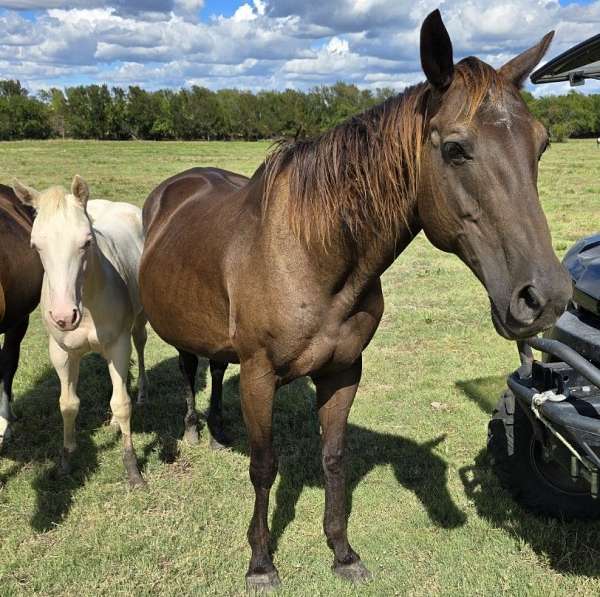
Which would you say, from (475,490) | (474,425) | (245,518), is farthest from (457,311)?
(245,518)

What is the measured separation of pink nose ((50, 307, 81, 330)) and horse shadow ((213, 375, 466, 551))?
1.60m

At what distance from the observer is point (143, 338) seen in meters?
5.15

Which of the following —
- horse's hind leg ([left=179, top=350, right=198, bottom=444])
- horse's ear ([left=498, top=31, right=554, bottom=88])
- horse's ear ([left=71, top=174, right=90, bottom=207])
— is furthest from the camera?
horse's hind leg ([left=179, top=350, right=198, bottom=444])

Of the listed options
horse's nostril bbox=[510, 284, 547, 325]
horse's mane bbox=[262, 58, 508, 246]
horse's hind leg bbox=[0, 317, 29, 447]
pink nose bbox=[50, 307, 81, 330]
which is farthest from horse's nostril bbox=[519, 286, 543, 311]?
horse's hind leg bbox=[0, 317, 29, 447]

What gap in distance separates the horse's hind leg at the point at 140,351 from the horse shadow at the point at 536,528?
2772mm

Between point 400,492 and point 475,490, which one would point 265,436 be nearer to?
point 400,492

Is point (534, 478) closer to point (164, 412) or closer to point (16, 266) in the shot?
point (164, 412)

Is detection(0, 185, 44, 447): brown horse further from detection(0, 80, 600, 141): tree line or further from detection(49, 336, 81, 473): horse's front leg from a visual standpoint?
detection(0, 80, 600, 141): tree line

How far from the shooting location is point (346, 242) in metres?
2.34

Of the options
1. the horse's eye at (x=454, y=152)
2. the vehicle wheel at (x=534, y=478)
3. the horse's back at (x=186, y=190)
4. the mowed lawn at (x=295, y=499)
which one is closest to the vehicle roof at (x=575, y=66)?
the horse's eye at (x=454, y=152)

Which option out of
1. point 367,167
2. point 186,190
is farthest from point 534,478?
point 186,190

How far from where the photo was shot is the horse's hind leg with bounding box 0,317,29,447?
13.5 feet

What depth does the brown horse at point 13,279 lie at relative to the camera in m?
3.91

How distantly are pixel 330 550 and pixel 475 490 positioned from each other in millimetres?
1027
